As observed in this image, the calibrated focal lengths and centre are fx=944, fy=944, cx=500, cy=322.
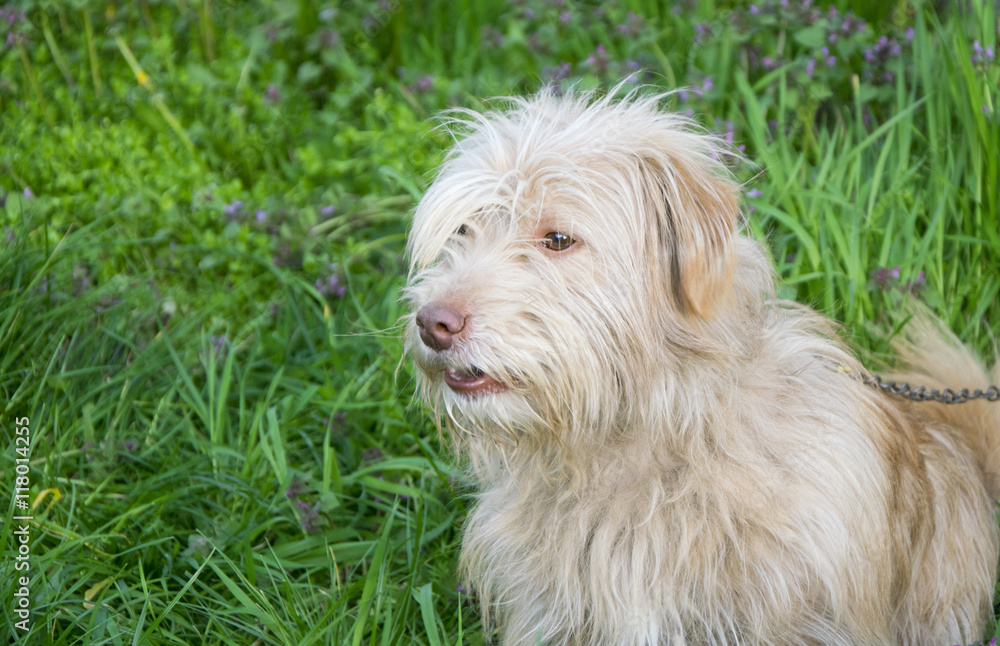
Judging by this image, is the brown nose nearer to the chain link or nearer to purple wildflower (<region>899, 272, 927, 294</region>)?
the chain link

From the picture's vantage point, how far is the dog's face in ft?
6.77

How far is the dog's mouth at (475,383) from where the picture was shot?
6.89 ft

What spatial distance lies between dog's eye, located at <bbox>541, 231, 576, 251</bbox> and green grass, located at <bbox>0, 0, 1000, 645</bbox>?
62 centimetres

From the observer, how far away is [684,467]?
2.27 m

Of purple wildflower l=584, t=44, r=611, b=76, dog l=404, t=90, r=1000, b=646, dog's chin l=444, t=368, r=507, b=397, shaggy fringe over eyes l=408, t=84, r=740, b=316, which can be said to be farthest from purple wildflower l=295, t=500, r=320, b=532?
purple wildflower l=584, t=44, r=611, b=76

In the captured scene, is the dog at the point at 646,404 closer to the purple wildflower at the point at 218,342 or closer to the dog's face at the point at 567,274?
the dog's face at the point at 567,274

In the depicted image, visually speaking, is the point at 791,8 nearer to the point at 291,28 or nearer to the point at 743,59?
the point at 743,59

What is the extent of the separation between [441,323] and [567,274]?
33 centimetres

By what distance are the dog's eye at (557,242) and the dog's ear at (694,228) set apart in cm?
22

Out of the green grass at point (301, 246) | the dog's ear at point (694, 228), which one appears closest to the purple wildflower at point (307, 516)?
the green grass at point (301, 246)

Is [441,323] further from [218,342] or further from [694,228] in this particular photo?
[218,342]

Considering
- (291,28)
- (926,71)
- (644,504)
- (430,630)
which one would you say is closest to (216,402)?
(430,630)

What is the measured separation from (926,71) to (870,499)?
2.22m

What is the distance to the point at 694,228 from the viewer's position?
210cm
